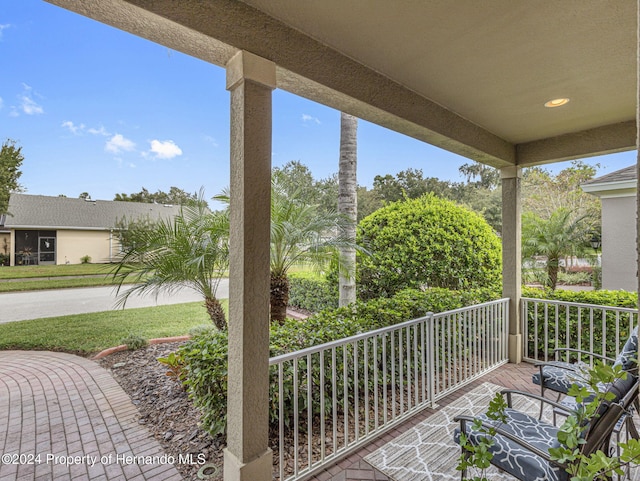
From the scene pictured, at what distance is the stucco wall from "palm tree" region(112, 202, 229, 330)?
9010 mm

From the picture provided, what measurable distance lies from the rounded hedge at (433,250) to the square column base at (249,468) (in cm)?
448

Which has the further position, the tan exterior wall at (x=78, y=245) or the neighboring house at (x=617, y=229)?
the neighboring house at (x=617, y=229)

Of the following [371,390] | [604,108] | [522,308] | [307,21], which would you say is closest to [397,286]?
[522,308]

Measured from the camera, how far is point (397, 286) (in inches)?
246

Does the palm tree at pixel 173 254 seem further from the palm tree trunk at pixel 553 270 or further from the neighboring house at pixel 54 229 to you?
the palm tree trunk at pixel 553 270

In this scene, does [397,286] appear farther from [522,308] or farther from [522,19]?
[522,19]

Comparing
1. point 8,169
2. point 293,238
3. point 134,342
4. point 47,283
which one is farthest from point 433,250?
point 47,283

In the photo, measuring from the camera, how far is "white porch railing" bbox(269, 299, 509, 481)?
7.48ft

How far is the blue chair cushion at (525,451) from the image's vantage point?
155cm

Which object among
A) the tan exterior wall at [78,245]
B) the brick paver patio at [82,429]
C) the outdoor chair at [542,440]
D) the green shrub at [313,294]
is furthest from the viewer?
the green shrub at [313,294]

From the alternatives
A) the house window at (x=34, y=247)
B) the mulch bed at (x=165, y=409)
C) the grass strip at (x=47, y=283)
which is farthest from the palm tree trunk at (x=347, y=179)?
the house window at (x=34, y=247)

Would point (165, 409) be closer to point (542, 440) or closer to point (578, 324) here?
point (542, 440)

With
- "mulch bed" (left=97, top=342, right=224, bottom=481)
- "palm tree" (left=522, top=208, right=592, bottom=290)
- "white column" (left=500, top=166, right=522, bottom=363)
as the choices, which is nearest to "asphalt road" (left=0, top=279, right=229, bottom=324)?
"mulch bed" (left=97, top=342, right=224, bottom=481)

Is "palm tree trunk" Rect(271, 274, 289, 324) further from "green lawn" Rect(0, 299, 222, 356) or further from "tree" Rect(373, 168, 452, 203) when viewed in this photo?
"tree" Rect(373, 168, 452, 203)
